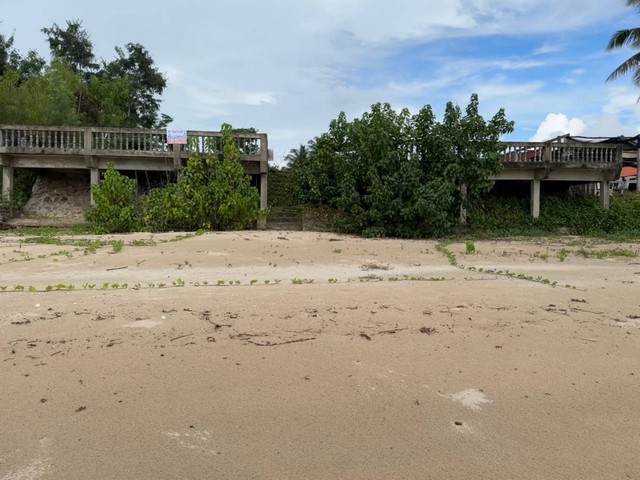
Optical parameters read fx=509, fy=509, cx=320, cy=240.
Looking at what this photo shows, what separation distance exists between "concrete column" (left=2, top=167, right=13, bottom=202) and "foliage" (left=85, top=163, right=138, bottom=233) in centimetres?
425

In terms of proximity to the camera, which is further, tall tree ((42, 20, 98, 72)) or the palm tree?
tall tree ((42, 20, 98, 72))

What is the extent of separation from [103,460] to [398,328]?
108 inches

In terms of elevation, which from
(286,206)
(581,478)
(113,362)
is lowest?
(581,478)

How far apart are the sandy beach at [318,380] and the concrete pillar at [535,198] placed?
12825 millimetres

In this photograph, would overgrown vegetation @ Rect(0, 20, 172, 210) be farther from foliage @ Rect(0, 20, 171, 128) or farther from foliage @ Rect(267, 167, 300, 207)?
foliage @ Rect(267, 167, 300, 207)

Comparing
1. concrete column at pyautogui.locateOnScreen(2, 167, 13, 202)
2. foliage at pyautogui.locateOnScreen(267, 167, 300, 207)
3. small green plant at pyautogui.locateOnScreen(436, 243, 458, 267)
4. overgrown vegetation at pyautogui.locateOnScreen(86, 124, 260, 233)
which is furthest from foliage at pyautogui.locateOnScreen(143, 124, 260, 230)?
small green plant at pyautogui.locateOnScreen(436, 243, 458, 267)

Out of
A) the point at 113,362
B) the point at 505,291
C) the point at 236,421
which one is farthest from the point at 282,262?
the point at 236,421

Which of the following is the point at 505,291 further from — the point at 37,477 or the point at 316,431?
the point at 37,477

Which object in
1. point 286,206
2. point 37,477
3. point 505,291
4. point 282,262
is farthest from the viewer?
point 286,206

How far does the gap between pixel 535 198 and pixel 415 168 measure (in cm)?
609

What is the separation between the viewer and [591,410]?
320cm

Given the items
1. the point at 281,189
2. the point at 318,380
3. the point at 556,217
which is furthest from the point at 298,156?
the point at 318,380

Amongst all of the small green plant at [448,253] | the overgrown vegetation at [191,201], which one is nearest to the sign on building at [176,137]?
the overgrown vegetation at [191,201]

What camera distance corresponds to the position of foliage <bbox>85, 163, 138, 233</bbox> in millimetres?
15234
